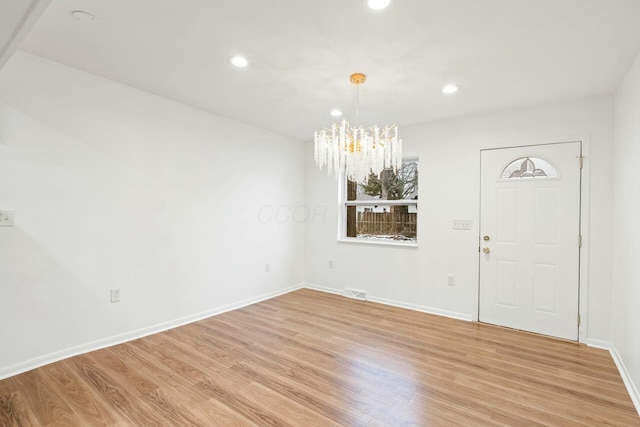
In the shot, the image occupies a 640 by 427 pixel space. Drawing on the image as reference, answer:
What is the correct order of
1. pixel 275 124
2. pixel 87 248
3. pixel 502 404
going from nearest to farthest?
1. pixel 502 404
2. pixel 87 248
3. pixel 275 124

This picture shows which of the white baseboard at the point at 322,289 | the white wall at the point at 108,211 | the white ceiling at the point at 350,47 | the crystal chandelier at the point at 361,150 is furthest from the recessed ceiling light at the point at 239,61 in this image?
the white baseboard at the point at 322,289

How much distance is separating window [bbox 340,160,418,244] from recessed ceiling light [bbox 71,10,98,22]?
318cm

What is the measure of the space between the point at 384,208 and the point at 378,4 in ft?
10.5

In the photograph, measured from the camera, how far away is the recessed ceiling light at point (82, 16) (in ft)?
6.18

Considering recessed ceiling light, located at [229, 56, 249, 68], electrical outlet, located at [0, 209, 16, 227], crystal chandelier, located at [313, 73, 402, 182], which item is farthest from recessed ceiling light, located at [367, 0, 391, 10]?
electrical outlet, located at [0, 209, 16, 227]

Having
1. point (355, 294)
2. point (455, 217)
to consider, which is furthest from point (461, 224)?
point (355, 294)

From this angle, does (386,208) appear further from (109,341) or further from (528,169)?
(109,341)

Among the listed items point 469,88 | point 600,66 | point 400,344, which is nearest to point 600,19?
point 600,66

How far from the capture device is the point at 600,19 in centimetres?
186

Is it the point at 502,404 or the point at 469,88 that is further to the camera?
the point at 469,88

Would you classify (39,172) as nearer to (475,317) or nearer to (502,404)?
(502,404)

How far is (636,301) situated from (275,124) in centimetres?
401

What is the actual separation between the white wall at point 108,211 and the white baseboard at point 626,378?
3865 millimetres

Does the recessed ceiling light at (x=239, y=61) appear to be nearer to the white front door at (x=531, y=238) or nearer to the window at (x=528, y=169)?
the white front door at (x=531, y=238)
